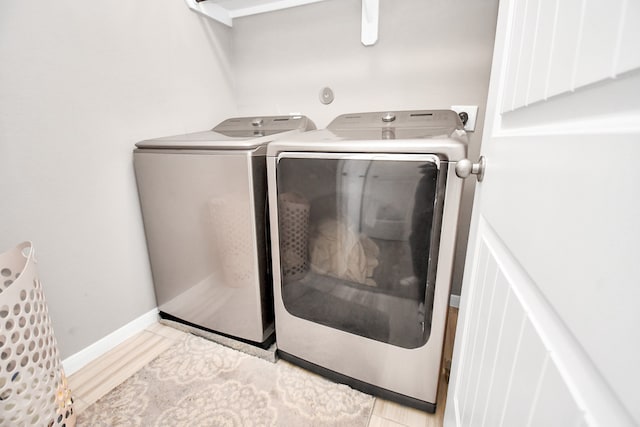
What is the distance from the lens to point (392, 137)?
0.91 metres

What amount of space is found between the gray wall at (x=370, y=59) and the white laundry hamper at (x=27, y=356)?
136cm

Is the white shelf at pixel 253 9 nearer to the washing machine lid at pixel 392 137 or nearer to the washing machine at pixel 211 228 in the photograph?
the washing machine lid at pixel 392 137

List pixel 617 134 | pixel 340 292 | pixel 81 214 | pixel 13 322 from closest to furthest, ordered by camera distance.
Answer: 1. pixel 617 134
2. pixel 13 322
3. pixel 340 292
4. pixel 81 214

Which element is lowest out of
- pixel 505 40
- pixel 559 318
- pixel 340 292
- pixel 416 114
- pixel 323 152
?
pixel 340 292

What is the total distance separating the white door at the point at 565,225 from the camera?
0.22 m

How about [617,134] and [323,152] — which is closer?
[617,134]

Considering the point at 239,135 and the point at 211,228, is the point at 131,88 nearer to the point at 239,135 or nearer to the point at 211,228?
the point at 239,135

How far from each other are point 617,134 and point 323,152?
0.74 m

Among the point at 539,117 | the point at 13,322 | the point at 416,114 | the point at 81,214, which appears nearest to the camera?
the point at 539,117

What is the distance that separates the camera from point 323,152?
922mm

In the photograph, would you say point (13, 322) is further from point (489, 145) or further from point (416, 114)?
point (416, 114)

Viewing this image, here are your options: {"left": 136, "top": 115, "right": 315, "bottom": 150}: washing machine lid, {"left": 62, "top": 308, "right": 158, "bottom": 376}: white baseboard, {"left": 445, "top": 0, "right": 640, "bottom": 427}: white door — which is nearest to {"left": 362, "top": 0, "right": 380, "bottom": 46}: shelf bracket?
{"left": 136, "top": 115, "right": 315, "bottom": 150}: washing machine lid

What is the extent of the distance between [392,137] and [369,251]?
37 centimetres

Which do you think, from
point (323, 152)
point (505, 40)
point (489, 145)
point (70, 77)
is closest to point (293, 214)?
point (323, 152)
